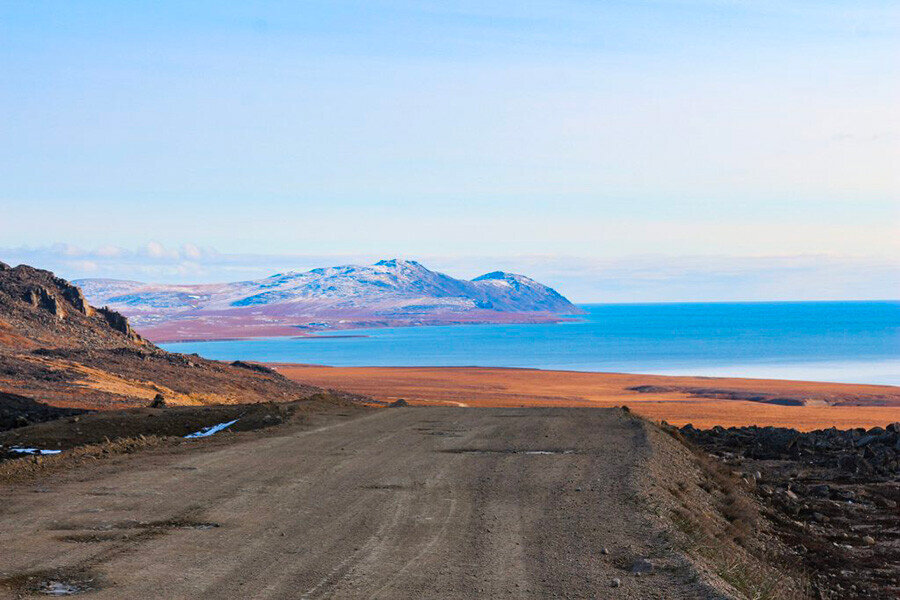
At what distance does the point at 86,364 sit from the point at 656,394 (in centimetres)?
4949

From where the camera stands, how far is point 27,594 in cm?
911

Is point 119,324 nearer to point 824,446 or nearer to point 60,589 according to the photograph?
point 824,446

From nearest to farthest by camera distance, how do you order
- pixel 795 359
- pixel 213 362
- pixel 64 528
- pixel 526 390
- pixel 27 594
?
pixel 27 594 → pixel 64 528 → pixel 213 362 → pixel 526 390 → pixel 795 359

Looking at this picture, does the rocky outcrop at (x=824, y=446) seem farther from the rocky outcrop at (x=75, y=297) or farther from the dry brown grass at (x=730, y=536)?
the rocky outcrop at (x=75, y=297)

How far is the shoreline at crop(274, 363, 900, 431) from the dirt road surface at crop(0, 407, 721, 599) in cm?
3315

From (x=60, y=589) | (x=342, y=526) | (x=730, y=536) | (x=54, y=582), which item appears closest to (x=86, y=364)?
(x=342, y=526)

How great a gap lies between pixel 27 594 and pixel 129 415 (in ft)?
58.2

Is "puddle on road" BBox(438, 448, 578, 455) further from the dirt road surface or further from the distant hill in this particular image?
the distant hill

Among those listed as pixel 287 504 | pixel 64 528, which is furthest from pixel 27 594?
pixel 287 504

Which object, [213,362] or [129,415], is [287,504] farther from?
[213,362]

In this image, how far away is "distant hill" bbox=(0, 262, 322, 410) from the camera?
42062 millimetres

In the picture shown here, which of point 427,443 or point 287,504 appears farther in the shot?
point 427,443

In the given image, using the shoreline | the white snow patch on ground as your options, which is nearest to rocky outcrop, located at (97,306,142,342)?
the shoreline

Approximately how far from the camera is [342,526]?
12.3 metres
